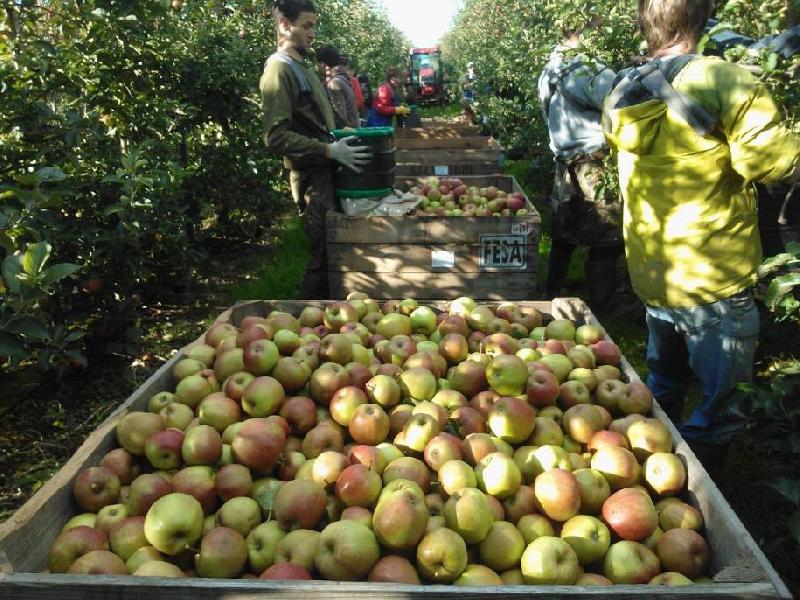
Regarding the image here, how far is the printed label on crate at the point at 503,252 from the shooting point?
4562 mm

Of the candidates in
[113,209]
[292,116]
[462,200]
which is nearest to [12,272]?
[113,209]

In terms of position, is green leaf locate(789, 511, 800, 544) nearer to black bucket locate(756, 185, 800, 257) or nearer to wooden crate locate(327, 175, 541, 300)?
black bucket locate(756, 185, 800, 257)

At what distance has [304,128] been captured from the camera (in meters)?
4.51

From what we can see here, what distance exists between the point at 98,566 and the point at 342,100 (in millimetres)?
7946

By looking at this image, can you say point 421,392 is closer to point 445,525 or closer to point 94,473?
point 445,525

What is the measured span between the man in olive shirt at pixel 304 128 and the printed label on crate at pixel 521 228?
3.81ft

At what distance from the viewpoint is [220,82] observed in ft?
21.6

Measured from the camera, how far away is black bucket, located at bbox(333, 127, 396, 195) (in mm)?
4473

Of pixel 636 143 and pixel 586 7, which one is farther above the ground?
pixel 586 7

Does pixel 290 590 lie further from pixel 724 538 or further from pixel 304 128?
pixel 304 128

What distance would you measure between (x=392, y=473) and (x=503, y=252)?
2.83 m

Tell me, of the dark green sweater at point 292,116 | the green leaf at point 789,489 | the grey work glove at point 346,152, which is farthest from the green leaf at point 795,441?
the dark green sweater at point 292,116

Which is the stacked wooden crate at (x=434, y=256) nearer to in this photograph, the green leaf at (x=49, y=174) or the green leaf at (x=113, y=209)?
the green leaf at (x=113, y=209)

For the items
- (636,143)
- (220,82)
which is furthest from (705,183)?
(220,82)
